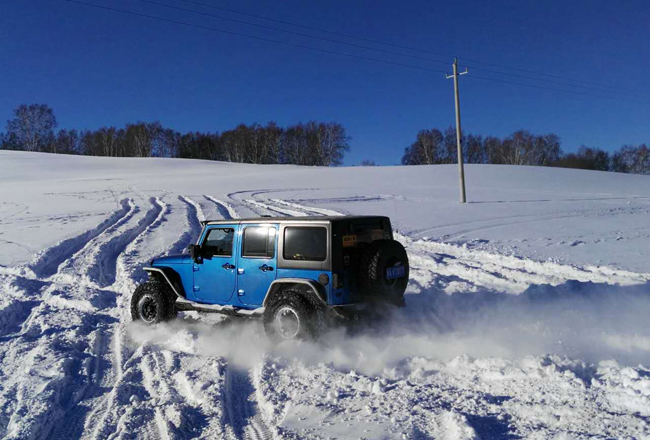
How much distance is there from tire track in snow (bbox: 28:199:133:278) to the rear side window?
7.33 meters

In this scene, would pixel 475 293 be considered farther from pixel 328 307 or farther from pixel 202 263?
pixel 202 263

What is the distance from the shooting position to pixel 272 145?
88.1m

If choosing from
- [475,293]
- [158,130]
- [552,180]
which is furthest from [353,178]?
[158,130]

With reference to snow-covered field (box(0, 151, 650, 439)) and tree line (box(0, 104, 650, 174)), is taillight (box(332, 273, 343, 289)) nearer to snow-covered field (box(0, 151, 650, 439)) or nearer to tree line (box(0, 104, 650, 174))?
snow-covered field (box(0, 151, 650, 439))

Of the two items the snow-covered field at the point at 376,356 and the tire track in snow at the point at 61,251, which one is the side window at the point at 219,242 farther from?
the tire track in snow at the point at 61,251

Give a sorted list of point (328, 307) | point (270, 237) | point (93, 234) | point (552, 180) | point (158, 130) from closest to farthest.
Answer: point (328, 307)
point (270, 237)
point (93, 234)
point (552, 180)
point (158, 130)

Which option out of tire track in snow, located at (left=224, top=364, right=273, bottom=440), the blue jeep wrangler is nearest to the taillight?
the blue jeep wrangler

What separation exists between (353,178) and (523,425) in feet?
114

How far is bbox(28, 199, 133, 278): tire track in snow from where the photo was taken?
11172mm

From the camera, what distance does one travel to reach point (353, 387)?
4.75 m

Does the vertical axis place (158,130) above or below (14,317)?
above

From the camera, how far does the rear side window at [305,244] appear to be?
592 centimetres

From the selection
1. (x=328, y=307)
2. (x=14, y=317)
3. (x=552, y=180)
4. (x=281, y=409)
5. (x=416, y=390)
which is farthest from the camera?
(x=552, y=180)

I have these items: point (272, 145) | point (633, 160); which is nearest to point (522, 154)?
point (633, 160)
